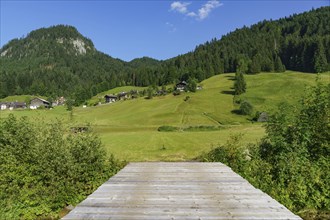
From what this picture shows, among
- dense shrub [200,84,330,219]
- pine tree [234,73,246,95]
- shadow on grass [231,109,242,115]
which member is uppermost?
pine tree [234,73,246,95]

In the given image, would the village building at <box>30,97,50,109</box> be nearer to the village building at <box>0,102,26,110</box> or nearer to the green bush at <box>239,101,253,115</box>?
the village building at <box>0,102,26,110</box>

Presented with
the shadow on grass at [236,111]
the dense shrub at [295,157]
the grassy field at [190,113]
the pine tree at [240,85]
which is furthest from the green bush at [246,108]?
the dense shrub at [295,157]

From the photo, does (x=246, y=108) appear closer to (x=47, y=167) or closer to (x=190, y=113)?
(x=190, y=113)

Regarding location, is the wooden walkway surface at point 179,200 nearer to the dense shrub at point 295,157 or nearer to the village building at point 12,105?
the dense shrub at point 295,157

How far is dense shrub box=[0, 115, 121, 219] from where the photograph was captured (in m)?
16.0

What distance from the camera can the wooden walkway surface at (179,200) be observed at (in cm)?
653

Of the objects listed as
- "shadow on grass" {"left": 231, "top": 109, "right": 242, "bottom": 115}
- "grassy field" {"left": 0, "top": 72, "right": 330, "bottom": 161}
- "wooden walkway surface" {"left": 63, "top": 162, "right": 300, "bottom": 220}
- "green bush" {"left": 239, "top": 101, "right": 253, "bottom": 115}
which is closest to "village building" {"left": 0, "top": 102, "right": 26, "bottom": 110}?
"grassy field" {"left": 0, "top": 72, "right": 330, "bottom": 161}

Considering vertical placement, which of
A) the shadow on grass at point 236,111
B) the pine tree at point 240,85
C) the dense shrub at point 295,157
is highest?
the pine tree at point 240,85

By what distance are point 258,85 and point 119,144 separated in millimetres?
93338

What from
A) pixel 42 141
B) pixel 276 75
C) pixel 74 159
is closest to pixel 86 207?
pixel 74 159

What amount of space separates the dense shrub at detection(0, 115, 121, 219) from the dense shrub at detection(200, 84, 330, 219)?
6629 mm

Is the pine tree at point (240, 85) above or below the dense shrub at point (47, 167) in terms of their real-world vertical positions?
above

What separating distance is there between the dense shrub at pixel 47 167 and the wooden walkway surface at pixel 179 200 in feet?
23.1

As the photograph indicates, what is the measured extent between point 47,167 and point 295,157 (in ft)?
40.9
